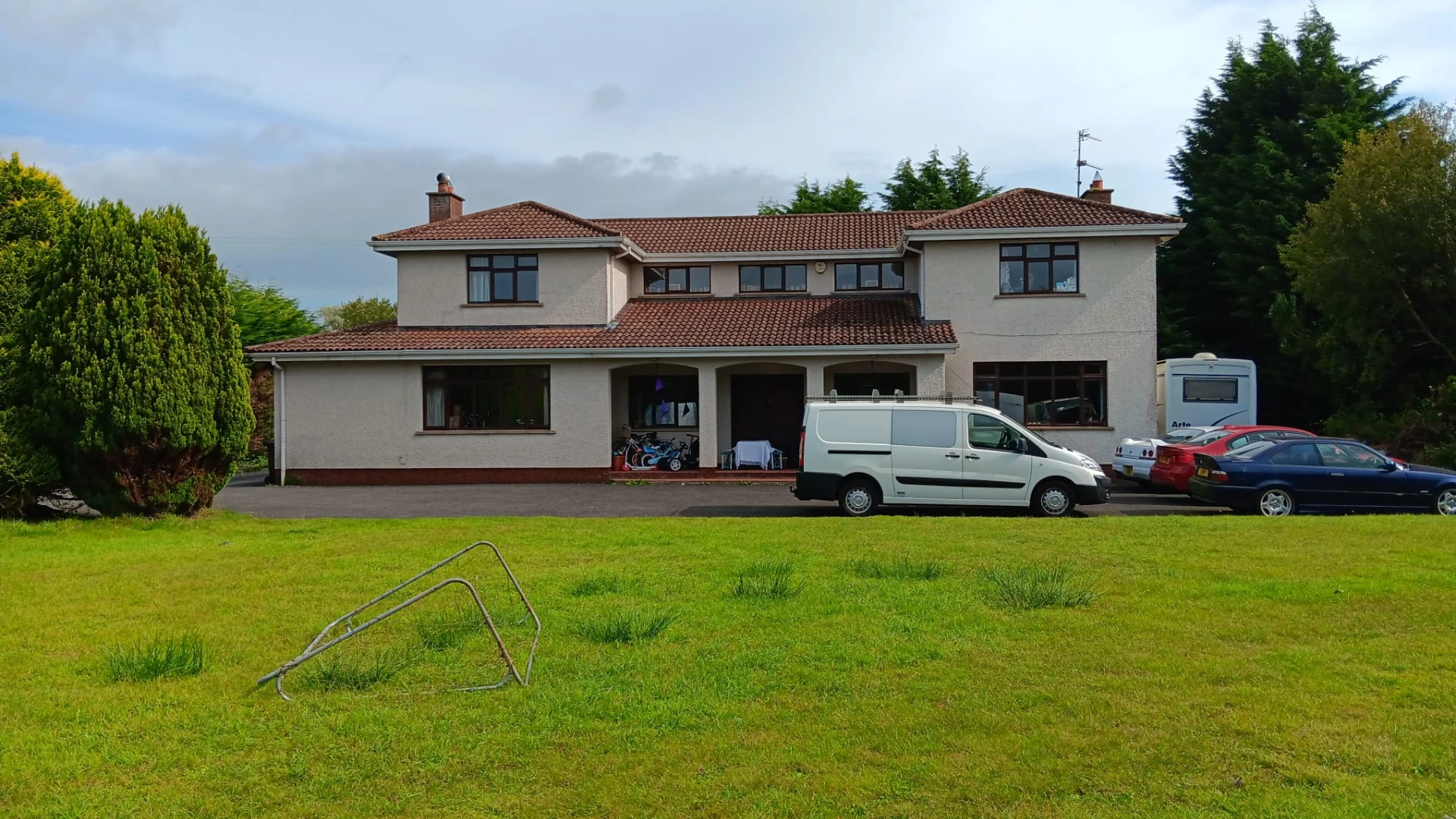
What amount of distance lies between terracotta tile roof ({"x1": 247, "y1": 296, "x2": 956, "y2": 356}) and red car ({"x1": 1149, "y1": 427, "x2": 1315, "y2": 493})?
5.51 meters

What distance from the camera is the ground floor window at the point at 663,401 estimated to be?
89.1 feet

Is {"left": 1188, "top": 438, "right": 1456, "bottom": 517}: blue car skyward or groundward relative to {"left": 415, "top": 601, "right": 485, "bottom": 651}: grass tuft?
skyward

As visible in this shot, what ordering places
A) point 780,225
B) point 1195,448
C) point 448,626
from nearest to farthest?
point 448,626
point 1195,448
point 780,225

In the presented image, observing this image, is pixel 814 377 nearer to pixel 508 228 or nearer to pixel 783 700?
pixel 508 228

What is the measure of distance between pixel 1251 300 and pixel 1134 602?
1148 inches

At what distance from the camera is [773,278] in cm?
2792

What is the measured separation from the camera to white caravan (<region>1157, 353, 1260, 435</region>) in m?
23.5

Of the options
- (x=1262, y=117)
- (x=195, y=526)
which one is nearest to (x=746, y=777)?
(x=195, y=526)

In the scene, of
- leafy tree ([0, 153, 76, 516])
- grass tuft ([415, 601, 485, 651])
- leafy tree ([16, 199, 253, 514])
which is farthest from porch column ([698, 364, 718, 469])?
grass tuft ([415, 601, 485, 651])

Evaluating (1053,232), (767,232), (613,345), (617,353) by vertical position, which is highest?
(767,232)

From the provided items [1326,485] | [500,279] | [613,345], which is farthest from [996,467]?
Answer: [500,279]

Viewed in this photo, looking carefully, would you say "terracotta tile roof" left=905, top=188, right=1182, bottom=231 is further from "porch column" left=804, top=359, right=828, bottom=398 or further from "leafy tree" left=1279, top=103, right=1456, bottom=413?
"leafy tree" left=1279, top=103, right=1456, bottom=413

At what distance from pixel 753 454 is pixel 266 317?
1983 cm

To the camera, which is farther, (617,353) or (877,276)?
(877,276)
